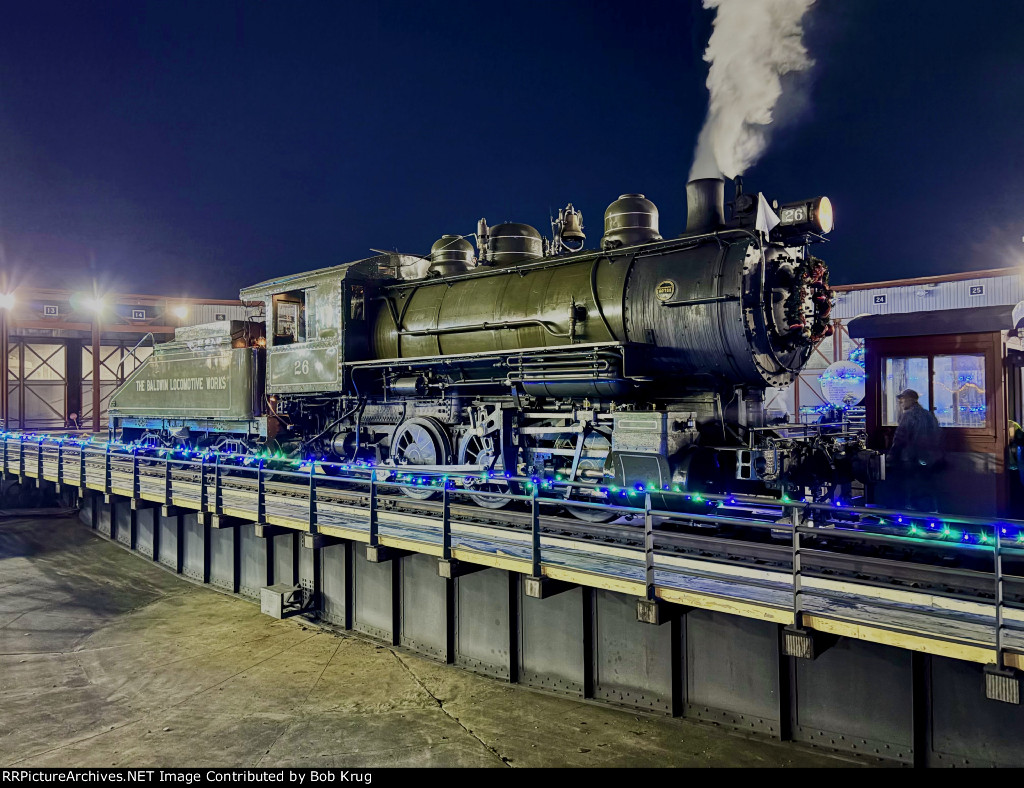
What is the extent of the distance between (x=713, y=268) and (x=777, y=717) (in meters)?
4.82

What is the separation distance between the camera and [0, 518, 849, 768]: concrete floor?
23.5 feet

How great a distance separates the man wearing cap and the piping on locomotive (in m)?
0.52

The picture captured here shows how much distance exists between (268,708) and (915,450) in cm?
879

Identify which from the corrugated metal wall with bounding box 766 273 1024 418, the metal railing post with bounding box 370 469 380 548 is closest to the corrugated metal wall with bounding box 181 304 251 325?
the corrugated metal wall with bounding box 766 273 1024 418

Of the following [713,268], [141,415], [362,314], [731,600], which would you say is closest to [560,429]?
[713,268]

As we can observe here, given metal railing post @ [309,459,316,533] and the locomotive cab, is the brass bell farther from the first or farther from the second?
metal railing post @ [309,459,316,533]

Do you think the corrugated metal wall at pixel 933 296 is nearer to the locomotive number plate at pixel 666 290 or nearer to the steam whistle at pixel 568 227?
the steam whistle at pixel 568 227

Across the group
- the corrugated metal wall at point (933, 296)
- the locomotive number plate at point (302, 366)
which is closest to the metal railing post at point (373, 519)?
the locomotive number plate at point (302, 366)

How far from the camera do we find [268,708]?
29.2 feet

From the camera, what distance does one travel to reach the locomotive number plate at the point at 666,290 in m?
8.55

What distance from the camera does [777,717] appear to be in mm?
6293

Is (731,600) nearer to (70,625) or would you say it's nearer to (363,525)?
(363,525)

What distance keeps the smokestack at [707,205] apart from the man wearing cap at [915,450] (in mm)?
3269
